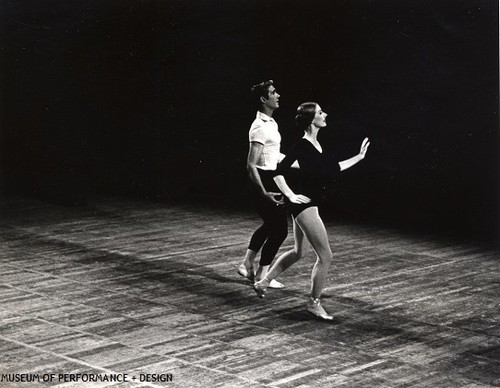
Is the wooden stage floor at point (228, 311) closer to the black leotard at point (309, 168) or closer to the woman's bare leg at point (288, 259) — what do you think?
the woman's bare leg at point (288, 259)

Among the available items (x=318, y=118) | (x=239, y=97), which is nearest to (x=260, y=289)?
(x=318, y=118)

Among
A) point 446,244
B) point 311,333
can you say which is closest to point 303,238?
point 311,333

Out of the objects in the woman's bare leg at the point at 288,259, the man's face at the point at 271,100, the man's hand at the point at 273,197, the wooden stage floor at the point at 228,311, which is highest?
the man's face at the point at 271,100

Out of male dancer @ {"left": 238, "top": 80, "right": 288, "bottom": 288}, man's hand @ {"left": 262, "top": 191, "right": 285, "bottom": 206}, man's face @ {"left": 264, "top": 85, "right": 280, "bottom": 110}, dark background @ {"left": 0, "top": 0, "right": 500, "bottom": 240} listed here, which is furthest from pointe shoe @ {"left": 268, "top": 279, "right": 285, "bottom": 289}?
dark background @ {"left": 0, "top": 0, "right": 500, "bottom": 240}

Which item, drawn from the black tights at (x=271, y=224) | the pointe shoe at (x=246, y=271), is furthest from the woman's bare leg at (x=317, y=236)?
the pointe shoe at (x=246, y=271)

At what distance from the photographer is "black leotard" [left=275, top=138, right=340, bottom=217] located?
20.6 ft

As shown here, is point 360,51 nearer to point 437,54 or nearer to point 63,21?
point 437,54

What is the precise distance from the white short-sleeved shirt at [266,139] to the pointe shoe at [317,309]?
1090 mm

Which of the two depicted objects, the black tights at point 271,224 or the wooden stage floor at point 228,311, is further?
the black tights at point 271,224

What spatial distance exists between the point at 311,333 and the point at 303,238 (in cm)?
80

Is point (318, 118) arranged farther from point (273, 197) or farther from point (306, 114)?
point (273, 197)

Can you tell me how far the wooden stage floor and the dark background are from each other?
1.15 m

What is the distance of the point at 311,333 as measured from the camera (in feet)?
19.7

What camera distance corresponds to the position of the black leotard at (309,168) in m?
6.27
